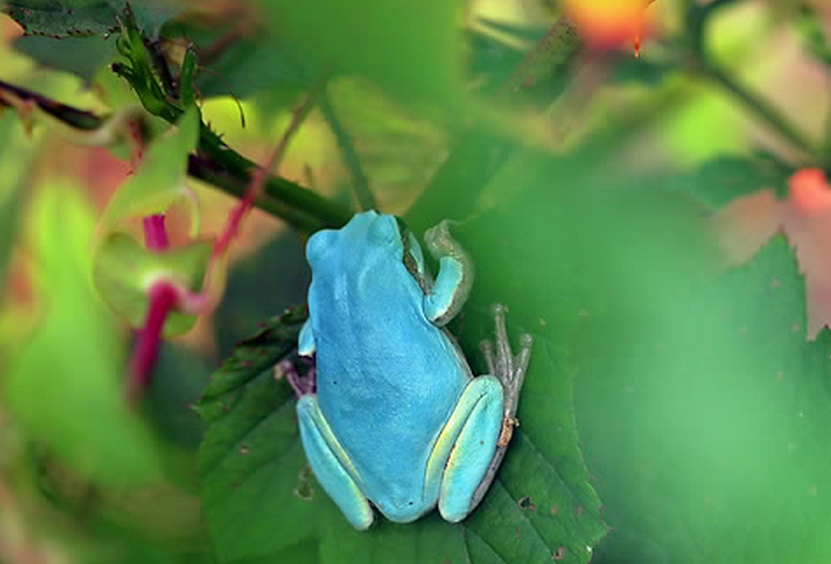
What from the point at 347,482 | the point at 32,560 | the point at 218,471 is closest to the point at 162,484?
the point at 32,560

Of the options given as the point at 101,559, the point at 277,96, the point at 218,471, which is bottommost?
the point at 101,559

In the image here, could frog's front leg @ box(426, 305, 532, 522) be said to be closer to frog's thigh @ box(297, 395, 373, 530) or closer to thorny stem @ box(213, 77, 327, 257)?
frog's thigh @ box(297, 395, 373, 530)

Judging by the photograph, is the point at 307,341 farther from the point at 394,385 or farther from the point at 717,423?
the point at 717,423

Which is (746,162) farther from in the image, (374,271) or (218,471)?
(218,471)

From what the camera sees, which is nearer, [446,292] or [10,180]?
[446,292]

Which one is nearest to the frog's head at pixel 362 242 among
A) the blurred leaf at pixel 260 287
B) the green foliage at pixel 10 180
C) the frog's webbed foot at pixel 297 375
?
the frog's webbed foot at pixel 297 375

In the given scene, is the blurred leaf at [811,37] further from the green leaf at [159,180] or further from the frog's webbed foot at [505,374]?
the green leaf at [159,180]

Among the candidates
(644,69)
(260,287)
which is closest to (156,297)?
(260,287)
